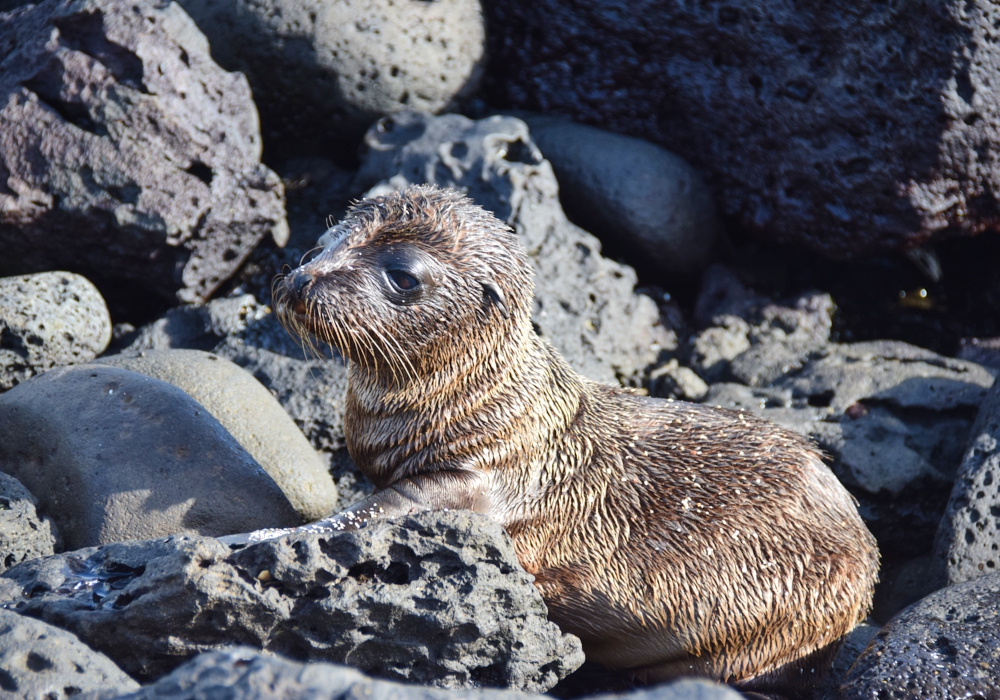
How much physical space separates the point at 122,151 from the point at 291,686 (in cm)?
524

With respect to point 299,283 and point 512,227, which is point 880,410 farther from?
point 299,283

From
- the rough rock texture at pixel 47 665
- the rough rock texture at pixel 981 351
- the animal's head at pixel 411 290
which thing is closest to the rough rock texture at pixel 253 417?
the animal's head at pixel 411 290

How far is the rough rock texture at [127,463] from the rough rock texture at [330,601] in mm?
719

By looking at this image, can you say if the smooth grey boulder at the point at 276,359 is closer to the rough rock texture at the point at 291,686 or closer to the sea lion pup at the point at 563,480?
the sea lion pup at the point at 563,480

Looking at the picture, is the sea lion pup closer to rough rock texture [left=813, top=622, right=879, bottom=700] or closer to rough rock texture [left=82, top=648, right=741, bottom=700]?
rough rock texture [left=813, top=622, right=879, bottom=700]

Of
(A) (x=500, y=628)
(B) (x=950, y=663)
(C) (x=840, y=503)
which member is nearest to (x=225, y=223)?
(A) (x=500, y=628)

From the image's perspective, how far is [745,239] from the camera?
8547 mm

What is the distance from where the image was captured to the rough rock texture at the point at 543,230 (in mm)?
7035

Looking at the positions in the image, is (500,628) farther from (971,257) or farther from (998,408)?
(971,257)

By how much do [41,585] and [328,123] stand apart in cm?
510

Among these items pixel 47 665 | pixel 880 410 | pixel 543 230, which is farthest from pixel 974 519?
pixel 47 665

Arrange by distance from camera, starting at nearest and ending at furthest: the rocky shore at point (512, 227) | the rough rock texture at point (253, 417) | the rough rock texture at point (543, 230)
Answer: the rocky shore at point (512, 227) → the rough rock texture at point (253, 417) → the rough rock texture at point (543, 230)

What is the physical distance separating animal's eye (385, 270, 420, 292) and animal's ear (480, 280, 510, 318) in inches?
13.3

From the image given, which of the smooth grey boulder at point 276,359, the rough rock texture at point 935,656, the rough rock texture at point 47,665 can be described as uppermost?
the rough rock texture at point 47,665
